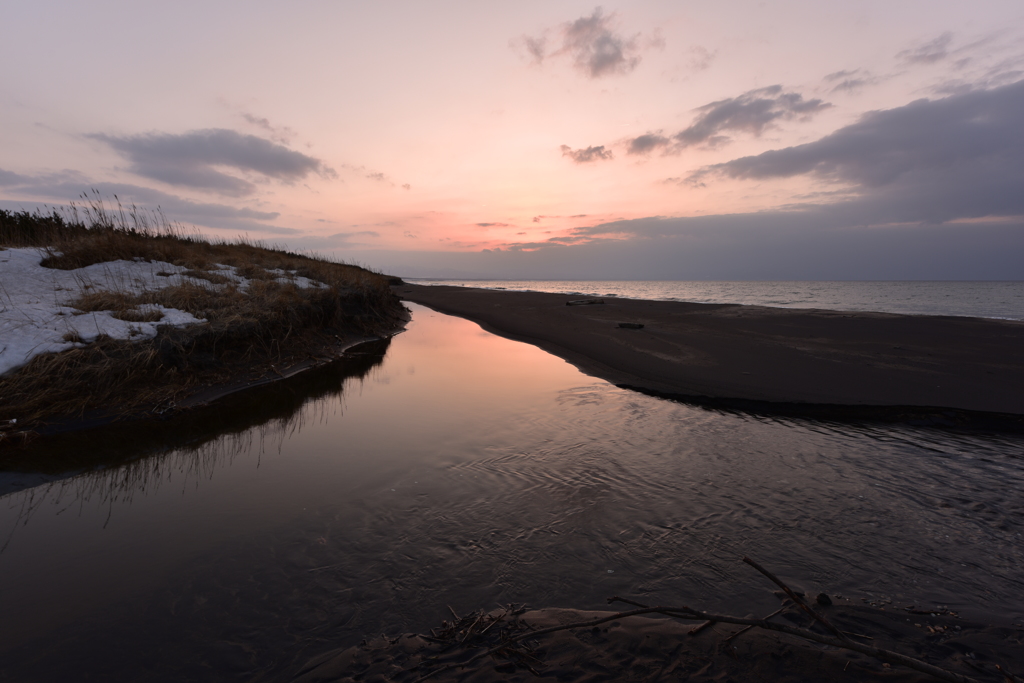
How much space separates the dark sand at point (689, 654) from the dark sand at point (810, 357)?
20.8ft

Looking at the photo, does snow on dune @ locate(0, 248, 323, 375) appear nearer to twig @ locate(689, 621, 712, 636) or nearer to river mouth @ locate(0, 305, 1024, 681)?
river mouth @ locate(0, 305, 1024, 681)

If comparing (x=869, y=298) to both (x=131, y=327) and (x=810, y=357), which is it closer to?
(x=810, y=357)

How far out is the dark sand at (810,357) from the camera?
8.80m

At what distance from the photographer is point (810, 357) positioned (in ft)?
39.3

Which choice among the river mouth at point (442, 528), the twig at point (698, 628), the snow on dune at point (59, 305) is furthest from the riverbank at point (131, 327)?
the twig at point (698, 628)

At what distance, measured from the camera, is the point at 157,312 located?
9242mm

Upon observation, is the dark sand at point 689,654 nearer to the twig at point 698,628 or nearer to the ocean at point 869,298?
the twig at point 698,628

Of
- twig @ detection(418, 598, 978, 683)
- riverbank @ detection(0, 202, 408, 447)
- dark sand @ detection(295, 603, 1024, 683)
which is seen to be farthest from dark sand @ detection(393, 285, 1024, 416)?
riverbank @ detection(0, 202, 408, 447)

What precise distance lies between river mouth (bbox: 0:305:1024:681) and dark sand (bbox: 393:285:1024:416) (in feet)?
6.71

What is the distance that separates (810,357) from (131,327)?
16.9m

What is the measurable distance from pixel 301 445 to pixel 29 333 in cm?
570

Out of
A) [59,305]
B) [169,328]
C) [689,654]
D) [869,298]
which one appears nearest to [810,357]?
[689,654]

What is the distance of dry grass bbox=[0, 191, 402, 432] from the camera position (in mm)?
6867

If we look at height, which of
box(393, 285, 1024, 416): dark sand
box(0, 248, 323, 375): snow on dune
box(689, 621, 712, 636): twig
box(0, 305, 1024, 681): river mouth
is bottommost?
box(0, 305, 1024, 681): river mouth
